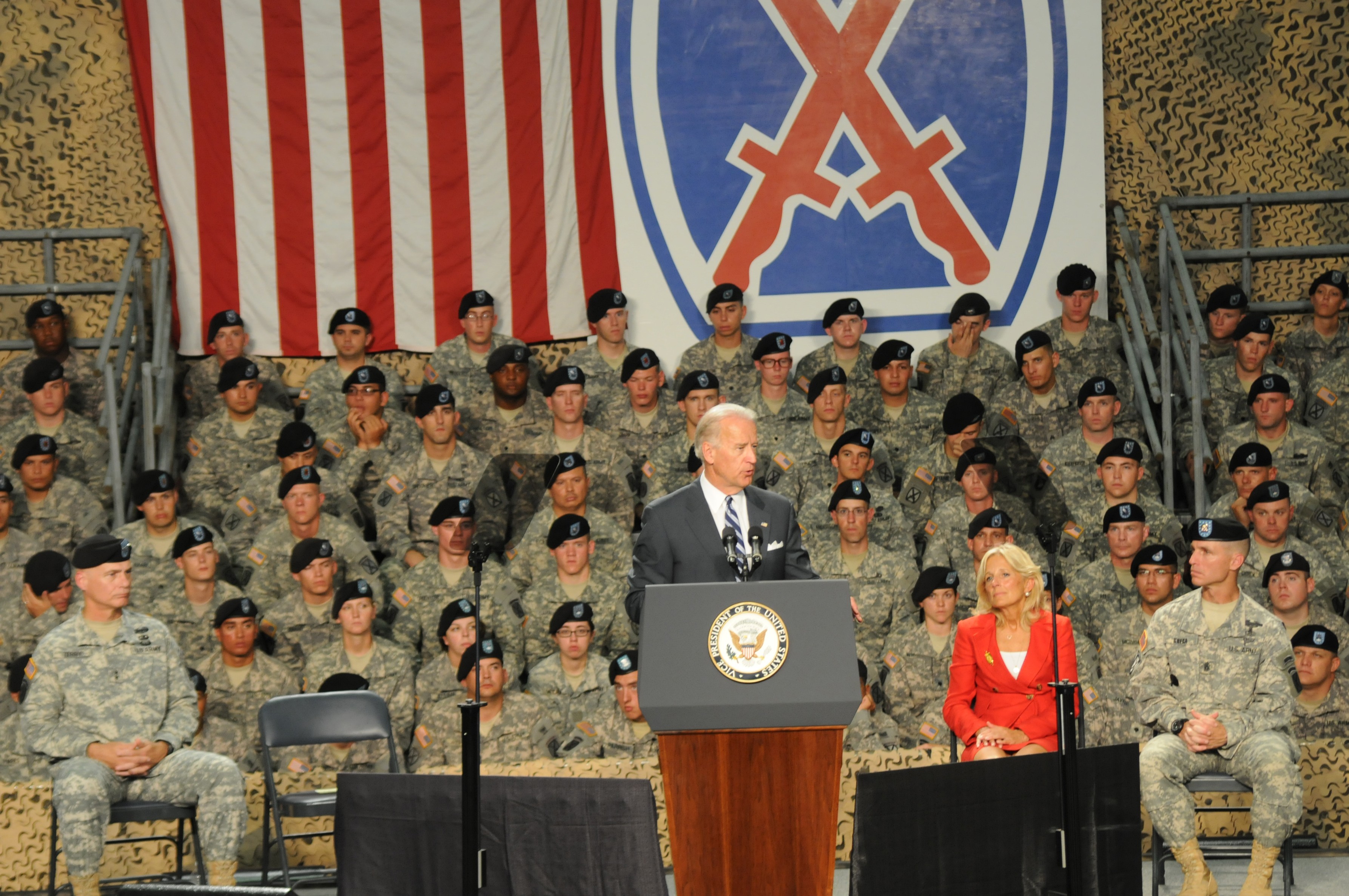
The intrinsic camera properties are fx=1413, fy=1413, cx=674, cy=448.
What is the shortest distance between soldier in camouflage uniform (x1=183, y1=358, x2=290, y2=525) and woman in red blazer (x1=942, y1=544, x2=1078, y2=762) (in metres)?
4.21

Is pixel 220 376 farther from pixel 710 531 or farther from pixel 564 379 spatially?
pixel 710 531

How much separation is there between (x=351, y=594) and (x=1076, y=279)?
401 centimetres

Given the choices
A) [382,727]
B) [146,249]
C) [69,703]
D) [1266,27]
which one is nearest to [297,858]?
[382,727]

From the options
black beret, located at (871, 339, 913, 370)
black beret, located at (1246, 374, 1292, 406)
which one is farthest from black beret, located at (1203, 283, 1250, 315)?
black beret, located at (871, 339, 913, 370)

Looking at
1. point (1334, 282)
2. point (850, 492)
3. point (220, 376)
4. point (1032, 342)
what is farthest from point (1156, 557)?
point (220, 376)

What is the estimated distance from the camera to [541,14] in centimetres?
779

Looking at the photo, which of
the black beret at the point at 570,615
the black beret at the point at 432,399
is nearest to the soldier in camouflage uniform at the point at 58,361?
the black beret at the point at 432,399

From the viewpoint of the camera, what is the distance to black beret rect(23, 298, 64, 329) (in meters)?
7.65

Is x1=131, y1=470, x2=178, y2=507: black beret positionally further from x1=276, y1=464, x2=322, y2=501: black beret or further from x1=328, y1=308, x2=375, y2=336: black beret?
x1=328, y1=308, x2=375, y2=336: black beret

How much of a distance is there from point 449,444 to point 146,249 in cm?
245

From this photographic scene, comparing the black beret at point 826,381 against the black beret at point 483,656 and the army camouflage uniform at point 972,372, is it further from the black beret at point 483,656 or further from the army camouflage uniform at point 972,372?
the black beret at point 483,656

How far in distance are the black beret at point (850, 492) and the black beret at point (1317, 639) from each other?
6.18 ft

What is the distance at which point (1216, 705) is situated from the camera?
4.82 metres

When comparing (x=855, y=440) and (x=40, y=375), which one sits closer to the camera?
(x=855, y=440)
